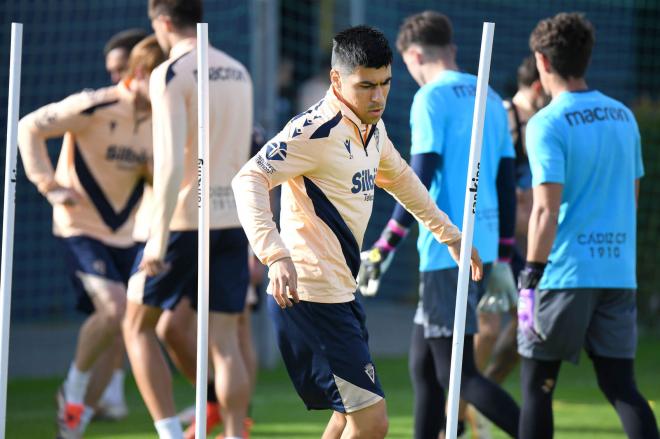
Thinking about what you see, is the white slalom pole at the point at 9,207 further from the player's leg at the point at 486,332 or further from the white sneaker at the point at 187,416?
the white sneaker at the point at 187,416

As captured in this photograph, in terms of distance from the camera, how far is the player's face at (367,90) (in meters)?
4.46

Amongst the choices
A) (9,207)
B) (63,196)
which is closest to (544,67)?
(9,207)

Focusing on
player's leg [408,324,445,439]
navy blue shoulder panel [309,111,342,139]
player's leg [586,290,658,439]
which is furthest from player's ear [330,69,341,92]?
player's leg [408,324,445,439]

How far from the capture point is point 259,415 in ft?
26.1

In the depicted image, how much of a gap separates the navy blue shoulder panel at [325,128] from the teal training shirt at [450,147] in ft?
4.33

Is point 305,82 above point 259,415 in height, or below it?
above

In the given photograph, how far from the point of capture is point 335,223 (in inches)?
179

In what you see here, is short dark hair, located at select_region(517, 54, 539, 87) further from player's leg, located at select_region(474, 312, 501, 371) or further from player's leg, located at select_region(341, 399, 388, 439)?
player's leg, located at select_region(341, 399, 388, 439)

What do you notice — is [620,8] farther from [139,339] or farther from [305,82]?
[139,339]

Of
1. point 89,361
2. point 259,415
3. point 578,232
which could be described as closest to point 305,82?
point 259,415

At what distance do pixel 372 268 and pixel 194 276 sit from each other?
3.30 ft

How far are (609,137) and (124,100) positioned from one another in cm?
296

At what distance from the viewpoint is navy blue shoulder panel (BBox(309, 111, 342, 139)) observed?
4.43 meters

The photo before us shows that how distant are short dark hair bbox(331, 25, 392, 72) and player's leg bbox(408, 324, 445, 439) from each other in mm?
1801
